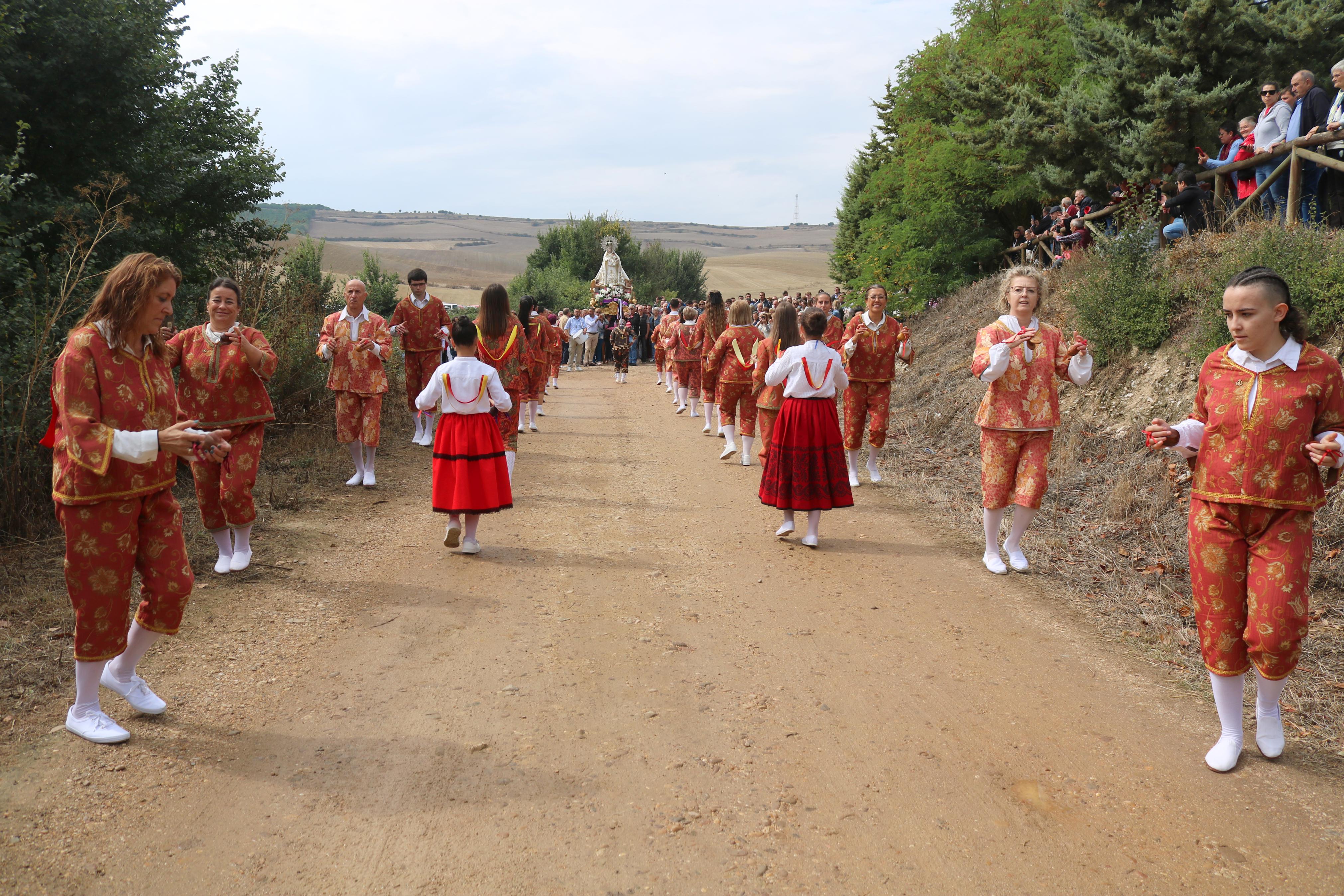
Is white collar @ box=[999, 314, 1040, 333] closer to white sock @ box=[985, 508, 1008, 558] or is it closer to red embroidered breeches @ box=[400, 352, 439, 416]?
white sock @ box=[985, 508, 1008, 558]

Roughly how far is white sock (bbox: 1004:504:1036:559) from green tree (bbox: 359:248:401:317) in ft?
89.5

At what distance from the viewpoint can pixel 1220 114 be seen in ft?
40.9

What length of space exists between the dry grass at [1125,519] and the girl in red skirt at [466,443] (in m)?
4.02

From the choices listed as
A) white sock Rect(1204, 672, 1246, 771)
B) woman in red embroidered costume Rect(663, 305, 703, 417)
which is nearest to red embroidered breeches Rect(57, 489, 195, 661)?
white sock Rect(1204, 672, 1246, 771)

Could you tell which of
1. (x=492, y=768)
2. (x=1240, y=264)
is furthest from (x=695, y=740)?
(x=1240, y=264)

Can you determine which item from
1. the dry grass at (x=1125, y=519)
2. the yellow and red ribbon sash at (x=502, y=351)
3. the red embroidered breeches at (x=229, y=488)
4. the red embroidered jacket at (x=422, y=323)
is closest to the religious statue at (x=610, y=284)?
the red embroidered jacket at (x=422, y=323)

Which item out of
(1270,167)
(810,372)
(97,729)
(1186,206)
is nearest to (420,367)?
(810,372)

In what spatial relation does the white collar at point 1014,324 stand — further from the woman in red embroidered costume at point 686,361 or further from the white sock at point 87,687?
the woman in red embroidered costume at point 686,361

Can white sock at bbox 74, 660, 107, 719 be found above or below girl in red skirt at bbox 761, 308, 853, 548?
below

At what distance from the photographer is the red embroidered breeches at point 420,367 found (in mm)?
11414

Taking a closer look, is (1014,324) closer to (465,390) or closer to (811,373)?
(811,373)

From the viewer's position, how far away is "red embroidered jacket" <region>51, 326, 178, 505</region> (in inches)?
147

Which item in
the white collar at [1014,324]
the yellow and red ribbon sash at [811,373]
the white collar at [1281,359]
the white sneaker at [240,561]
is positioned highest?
the white collar at [1014,324]

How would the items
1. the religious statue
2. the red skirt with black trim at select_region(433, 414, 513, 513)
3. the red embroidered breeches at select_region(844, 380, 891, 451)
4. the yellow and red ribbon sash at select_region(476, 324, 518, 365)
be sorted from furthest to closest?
1. the religious statue
2. the red embroidered breeches at select_region(844, 380, 891, 451)
3. the yellow and red ribbon sash at select_region(476, 324, 518, 365)
4. the red skirt with black trim at select_region(433, 414, 513, 513)
